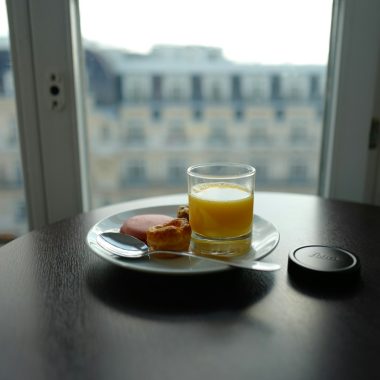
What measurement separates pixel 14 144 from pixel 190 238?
1.04 meters

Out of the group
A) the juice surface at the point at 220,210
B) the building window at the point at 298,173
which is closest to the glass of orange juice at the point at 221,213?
the juice surface at the point at 220,210

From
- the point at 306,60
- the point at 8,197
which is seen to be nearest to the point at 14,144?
the point at 8,197

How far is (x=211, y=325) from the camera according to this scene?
1.69 ft

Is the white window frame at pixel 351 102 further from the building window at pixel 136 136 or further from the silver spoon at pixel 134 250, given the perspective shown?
the silver spoon at pixel 134 250

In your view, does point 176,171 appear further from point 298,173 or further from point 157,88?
point 298,173

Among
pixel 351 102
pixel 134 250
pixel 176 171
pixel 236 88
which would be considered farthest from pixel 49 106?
pixel 351 102

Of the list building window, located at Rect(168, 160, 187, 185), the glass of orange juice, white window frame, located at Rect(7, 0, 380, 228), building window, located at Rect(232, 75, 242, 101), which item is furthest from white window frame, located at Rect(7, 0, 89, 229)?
the glass of orange juice

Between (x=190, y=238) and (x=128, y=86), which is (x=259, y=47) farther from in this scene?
(x=190, y=238)

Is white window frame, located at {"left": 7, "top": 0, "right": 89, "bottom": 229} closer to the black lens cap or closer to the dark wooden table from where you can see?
the dark wooden table

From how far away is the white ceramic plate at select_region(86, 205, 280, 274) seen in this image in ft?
1.95

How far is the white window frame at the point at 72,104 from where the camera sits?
51.6 inches

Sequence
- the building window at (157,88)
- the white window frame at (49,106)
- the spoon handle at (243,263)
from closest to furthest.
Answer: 1. the spoon handle at (243,263)
2. the white window frame at (49,106)
3. the building window at (157,88)

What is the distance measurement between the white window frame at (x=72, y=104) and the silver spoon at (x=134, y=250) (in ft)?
2.57

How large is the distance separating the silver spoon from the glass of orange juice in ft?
0.14
